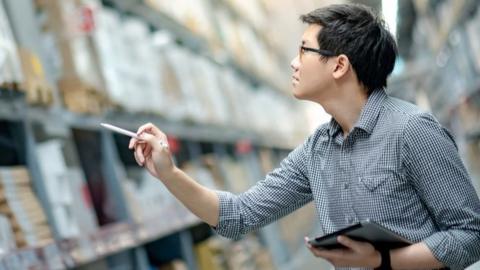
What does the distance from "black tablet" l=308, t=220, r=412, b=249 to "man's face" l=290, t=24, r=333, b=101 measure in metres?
0.30

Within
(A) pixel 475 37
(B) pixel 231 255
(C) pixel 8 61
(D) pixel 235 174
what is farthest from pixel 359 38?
(A) pixel 475 37

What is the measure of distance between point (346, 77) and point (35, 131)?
1084mm

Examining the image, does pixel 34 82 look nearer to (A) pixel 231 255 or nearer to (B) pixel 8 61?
(B) pixel 8 61

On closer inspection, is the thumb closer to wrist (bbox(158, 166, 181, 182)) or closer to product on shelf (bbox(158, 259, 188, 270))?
wrist (bbox(158, 166, 181, 182))

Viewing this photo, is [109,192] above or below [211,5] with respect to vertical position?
below

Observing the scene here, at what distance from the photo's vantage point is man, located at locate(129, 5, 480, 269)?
1.14 m

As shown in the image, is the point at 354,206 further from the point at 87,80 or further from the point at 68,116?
the point at 87,80

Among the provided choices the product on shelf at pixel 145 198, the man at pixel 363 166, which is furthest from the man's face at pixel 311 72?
the product on shelf at pixel 145 198

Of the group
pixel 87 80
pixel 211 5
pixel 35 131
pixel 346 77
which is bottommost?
pixel 346 77

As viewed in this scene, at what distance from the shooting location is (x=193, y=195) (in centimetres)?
138

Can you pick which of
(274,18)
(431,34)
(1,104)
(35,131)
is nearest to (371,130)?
(1,104)

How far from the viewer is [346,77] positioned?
1.27 metres

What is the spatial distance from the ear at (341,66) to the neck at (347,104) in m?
0.04

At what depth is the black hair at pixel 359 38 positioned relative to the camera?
1232 mm
